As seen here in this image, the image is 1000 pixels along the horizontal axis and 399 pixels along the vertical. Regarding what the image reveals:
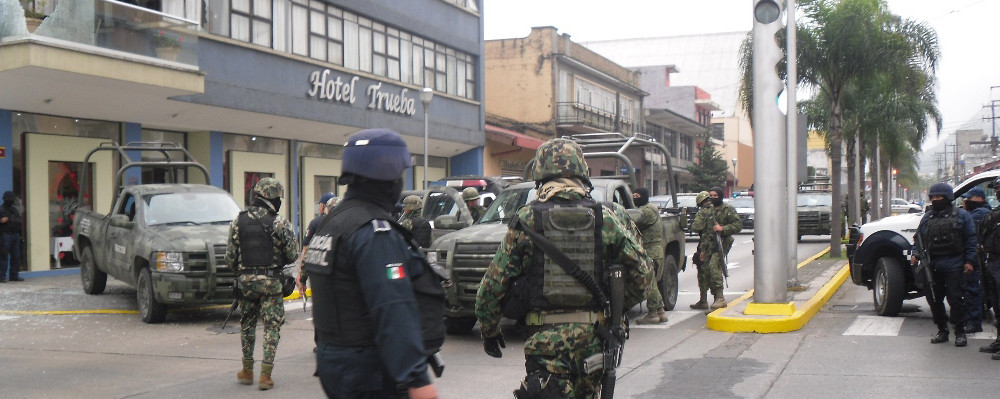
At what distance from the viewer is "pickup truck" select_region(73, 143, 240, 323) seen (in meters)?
11.4

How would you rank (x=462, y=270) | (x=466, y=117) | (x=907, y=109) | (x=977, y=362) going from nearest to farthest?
1. (x=977, y=362)
2. (x=462, y=270)
3. (x=907, y=109)
4. (x=466, y=117)

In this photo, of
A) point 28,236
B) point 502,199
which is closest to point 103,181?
point 28,236

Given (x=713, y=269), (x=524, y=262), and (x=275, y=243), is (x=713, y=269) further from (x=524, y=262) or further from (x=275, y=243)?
(x=524, y=262)

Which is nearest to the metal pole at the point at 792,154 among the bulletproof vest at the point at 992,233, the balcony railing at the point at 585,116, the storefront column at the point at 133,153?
the bulletproof vest at the point at 992,233

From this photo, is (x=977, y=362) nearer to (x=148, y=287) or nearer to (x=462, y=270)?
(x=462, y=270)

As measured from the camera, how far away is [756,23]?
11.3 metres

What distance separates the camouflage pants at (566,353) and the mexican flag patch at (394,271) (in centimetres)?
139

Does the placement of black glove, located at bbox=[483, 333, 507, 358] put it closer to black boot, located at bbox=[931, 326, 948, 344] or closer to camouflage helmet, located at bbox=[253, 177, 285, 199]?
camouflage helmet, located at bbox=[253, 177, 285, 199]

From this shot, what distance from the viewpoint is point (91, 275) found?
47.4 feet

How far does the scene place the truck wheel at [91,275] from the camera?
47.2 ft

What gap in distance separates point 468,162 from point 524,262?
2922 cm

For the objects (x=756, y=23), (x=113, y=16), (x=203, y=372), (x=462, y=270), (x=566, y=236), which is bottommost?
(x=203, y=372)

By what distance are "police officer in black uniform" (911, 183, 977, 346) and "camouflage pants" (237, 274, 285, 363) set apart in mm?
6381

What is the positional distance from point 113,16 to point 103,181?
13.5ft
